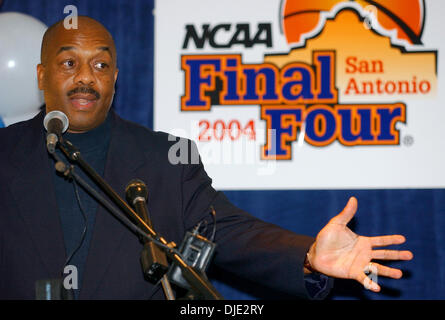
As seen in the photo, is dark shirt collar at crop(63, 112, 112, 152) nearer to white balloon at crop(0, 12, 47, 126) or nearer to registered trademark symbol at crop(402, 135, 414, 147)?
white balloon at crop(0, 12, 47, 126)

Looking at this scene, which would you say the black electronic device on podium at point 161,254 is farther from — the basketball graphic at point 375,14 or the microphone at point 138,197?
the basketball graphic at point 375,14

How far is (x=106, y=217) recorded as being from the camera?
236 cm

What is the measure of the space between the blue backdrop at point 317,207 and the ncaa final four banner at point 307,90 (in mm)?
122

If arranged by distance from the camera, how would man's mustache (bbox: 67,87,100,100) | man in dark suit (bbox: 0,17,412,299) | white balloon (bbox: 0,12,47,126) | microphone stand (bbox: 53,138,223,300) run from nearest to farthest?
microphone stand (bbox: 53,138,223,300), man in dark suit (bbox: 0,17,412,299), man's mustache (bbox: 67,87,100,100), white balloon (bbox: 0,12,47,126)

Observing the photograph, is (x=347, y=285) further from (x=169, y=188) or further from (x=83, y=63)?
(x=83, y=63)

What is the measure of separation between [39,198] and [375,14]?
9.11 ft

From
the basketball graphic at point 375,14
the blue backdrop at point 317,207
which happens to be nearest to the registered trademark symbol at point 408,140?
the blue backdrop at point 317,207

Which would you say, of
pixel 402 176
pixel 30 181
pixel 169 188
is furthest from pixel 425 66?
pixel 30 181

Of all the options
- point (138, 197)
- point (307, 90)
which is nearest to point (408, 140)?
point (307, 90)

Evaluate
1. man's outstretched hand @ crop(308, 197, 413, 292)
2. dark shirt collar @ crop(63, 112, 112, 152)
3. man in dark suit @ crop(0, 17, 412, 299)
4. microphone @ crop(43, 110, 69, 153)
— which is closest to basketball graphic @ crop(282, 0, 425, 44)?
man in dark suit @ crop(0, 17, 412, 299)

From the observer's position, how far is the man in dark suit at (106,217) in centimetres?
223

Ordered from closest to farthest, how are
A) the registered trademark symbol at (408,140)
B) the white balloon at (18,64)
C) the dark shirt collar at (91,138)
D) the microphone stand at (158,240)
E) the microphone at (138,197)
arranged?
the microphone stand at (158,240)
the microphone at (138,197)
the dark shirt collar at (91,138)
the white balloon at (18,64)
the registered trademark symbol at (408,140)

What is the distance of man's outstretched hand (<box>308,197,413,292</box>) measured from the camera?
6.80 feet

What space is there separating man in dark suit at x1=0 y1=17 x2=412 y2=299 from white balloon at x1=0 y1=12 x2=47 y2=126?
1178 millimetres
